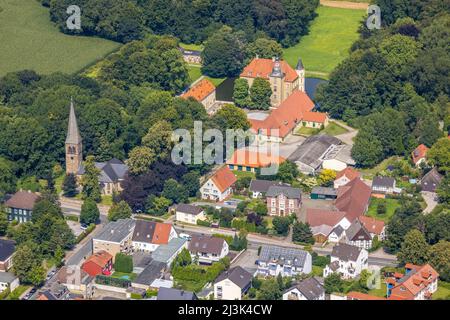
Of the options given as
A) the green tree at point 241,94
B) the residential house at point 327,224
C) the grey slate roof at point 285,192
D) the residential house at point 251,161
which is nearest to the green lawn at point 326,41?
the green tree at point 241,94

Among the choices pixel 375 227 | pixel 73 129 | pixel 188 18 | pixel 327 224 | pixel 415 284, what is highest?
pixel 188 18

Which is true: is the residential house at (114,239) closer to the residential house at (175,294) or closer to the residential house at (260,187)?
the residential house at (175,294)

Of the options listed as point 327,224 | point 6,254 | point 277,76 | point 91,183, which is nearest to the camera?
point 6,254

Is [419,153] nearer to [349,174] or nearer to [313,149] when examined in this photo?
[349,174]

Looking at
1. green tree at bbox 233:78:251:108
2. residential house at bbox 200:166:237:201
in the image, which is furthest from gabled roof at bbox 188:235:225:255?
green tree at bbox 233:78:251:108

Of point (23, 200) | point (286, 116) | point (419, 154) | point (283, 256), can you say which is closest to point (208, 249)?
point (283, 256)

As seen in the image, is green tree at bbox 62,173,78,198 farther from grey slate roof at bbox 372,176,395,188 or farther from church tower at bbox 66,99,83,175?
grey slate roof at bbox 372,176,395,188
